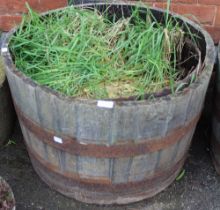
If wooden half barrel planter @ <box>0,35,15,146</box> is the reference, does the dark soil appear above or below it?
below

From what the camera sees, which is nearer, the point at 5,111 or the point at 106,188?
the point at 106,188

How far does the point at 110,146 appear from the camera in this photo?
2.01 m

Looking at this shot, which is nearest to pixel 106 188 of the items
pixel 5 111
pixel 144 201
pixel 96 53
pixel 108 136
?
pixel 144 201

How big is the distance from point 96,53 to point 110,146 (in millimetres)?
453

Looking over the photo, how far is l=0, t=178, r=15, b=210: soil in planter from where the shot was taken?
209 cm

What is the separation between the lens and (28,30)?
7.47 feet

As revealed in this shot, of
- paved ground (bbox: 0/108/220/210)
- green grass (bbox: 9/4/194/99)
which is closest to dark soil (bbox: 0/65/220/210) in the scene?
paved ground (bbox: 0/108/220/210)

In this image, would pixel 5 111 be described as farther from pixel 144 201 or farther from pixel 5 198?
pixel 144 201

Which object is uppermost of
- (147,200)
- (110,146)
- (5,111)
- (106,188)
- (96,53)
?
(96,53)

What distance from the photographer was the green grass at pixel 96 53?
206 cm

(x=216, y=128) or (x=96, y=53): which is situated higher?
(x=96, y=53)

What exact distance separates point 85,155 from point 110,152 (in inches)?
4.8

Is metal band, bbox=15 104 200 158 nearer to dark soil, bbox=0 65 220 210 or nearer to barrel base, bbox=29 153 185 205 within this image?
barrel base, bbox=29 153 185 205

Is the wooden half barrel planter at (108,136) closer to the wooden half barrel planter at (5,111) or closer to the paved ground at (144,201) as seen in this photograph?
the paved ground at (144,201)
